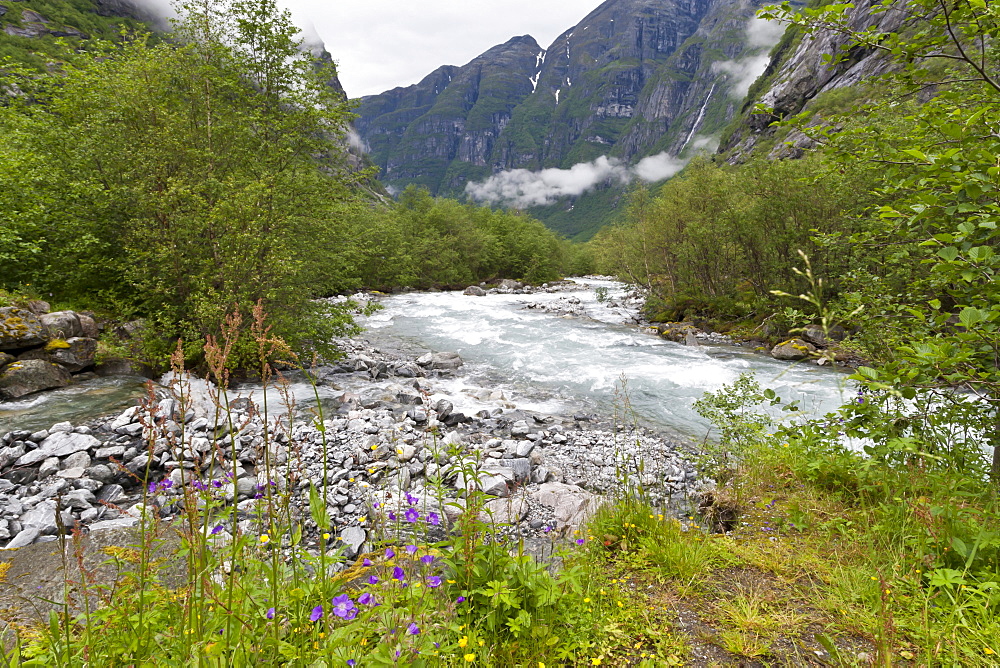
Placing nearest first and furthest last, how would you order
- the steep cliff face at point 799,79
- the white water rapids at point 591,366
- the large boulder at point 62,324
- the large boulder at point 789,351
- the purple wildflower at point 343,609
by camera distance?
1. the purple wildflower at point 343,609
2. the large boulder at point 62,324
3. the white water rapids at point 591,366
4. the large boulder at point 789,351
5. the steep cliff face at point 799,79

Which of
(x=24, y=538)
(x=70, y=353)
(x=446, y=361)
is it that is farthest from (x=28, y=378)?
(x=446, y=361)

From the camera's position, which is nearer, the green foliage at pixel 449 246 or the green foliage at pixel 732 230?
the green foliage at pixel 732 230

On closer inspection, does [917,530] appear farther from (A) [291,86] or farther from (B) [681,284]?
(B) [681,284]

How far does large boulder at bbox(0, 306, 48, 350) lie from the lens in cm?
868

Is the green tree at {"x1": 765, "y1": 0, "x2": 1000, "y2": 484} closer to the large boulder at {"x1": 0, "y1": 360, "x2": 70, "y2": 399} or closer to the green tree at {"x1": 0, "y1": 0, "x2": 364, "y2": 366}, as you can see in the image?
the green tree at {"x1": 0, "y1": 0, "x2": 364, "y2": 366}

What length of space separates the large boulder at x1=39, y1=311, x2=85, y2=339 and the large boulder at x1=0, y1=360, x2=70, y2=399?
36.5 inches

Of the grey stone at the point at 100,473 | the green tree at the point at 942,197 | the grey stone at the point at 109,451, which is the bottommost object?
the grey stone at the point at 100,473

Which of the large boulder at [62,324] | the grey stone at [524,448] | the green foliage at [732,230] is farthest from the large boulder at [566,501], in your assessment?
the green foliage at [732,230]

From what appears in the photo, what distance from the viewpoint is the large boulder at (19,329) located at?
28.5 ft

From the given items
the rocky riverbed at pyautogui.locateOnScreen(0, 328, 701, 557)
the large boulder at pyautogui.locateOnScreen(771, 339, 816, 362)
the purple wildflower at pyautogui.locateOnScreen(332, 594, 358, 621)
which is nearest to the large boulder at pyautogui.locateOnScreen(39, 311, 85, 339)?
the rocky riverbed at pyautogui.locateOnScreen(0, 328, 701, 557)

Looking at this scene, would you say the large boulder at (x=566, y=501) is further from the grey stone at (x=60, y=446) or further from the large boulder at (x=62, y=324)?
the large boulder at (x=62, y=324)

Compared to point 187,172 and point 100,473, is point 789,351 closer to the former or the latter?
point 100,473

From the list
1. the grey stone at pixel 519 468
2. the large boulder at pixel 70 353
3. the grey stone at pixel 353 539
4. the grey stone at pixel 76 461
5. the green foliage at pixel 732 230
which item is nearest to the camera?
the grey stone at pixel 353 539

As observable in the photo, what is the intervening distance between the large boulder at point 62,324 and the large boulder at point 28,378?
3.04ft
